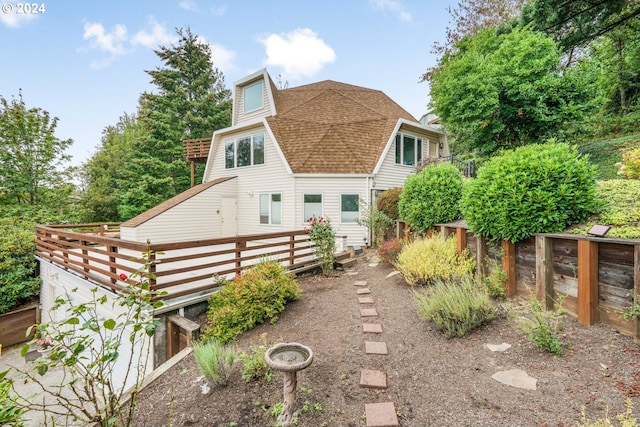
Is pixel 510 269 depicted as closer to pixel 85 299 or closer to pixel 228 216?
pixel 85 299

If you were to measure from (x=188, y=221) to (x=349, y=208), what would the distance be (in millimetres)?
7155

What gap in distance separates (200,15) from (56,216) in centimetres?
1155

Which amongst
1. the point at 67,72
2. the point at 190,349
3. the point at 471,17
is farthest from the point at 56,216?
the point at 471,17

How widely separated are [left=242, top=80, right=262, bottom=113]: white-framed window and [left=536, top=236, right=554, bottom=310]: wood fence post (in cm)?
1309

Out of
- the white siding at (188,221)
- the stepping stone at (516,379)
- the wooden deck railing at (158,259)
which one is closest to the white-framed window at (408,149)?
the wooden deck railing at (158,259)

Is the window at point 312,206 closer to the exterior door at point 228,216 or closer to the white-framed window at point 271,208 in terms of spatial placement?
the white-framed window at point 271,208

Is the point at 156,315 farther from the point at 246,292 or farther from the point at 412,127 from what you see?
the point at 412,127

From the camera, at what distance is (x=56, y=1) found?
829cm

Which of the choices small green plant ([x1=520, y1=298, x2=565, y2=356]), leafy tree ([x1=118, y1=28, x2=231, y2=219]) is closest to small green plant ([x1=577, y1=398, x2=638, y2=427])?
small green plant ([x1=520, y1=298, x2=565, y2=356])

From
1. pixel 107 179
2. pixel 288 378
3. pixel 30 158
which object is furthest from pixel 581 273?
pixel 107 179

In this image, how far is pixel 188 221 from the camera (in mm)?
12180

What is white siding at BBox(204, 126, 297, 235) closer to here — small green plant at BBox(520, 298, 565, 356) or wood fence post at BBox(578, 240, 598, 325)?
small green plant at BBox(520, 298, 565, 356)

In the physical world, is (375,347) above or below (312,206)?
below

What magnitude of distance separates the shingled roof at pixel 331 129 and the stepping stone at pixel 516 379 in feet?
28.8
